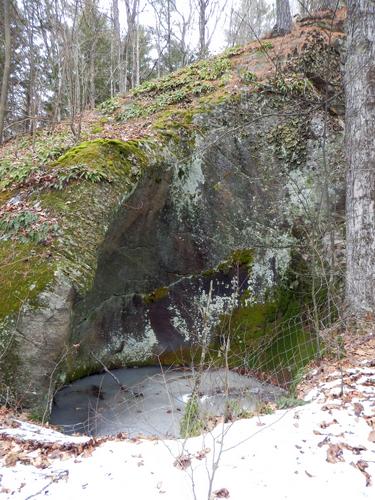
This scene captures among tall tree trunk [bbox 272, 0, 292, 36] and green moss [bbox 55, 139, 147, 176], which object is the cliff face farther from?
tall tree trunk [bbox 272, 0, 292, 36]

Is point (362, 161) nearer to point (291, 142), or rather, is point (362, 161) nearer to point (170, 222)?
point (291, 142)

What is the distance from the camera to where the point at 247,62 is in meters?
10.0

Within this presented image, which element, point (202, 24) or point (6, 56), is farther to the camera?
point (202, 24)

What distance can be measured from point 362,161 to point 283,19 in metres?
7.97

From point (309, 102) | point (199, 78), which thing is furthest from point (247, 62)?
point (309, 102)

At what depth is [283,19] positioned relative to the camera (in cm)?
1141

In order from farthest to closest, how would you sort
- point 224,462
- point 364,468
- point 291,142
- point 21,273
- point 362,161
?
1. point 291,142
2. point 362,161
3. point 21,273
4. point 224,462
5. point 364,468

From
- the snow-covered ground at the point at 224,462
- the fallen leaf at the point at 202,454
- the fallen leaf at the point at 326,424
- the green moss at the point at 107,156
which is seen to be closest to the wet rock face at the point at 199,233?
the green moss at the point at 107,156

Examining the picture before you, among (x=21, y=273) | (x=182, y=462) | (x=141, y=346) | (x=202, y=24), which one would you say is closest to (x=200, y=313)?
(x=141, y=346)

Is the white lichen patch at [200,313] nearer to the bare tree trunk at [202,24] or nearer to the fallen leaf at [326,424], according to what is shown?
the fallen leaf at [326,424]

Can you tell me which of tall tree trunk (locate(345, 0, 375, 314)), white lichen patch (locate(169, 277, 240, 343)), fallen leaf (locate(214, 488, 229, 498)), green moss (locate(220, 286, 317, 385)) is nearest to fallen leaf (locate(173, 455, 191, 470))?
fallen leaf (locate(214, 488, 229, 498))

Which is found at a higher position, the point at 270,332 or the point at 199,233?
the point at 199,233

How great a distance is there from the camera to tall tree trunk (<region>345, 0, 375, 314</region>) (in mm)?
5512

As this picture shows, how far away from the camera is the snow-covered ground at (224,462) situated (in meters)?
2.47
